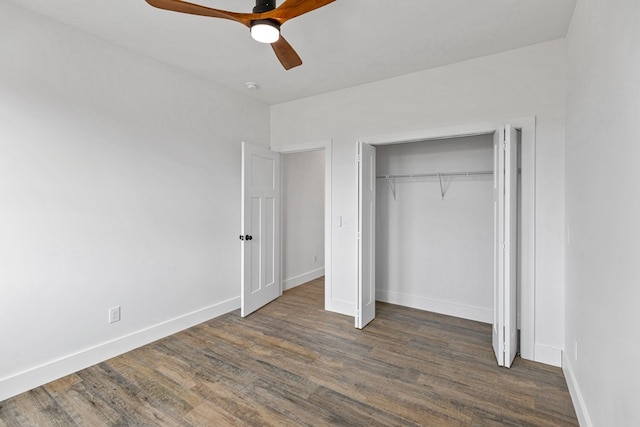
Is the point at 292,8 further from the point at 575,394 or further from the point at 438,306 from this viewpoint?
the point at 438,306

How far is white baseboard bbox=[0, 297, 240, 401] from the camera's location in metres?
2.16

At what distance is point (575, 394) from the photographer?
1990mm

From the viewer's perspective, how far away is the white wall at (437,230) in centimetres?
350

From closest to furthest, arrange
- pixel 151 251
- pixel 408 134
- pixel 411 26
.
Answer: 1. pixel 411 26
2. pixel 151 251
3. pixel 408 134

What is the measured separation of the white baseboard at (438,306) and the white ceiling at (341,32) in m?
2.65

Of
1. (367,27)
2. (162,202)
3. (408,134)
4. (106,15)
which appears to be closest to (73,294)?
(162,202)

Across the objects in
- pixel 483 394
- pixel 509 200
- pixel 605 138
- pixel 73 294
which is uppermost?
pixel 605 138

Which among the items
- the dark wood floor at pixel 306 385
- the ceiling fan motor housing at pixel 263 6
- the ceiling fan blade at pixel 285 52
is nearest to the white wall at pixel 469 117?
the dark wood floor at pixel 306 385

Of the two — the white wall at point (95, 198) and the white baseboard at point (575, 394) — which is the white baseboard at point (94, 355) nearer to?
the white wall at point (95, 198)


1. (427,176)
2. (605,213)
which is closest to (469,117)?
(427,176)

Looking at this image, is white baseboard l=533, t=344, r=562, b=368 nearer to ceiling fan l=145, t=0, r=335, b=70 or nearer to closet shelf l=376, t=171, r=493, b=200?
closet shelf l=376, t=171, r=493, b=200

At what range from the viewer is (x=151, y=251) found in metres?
2.95

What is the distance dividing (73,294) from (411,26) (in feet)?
11.1

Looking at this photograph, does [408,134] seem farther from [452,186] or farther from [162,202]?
[162,202]
